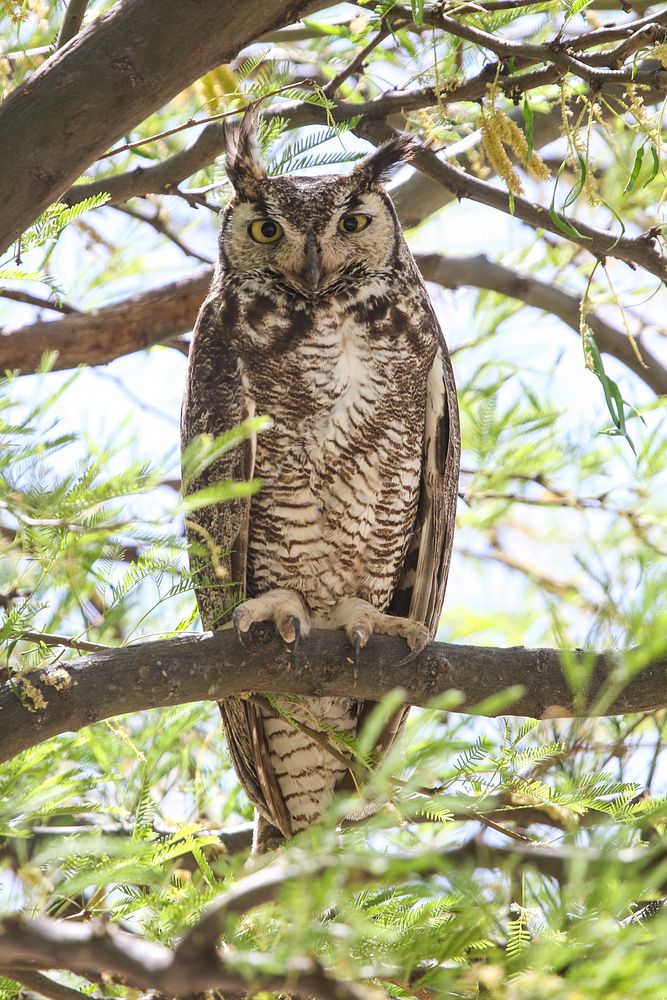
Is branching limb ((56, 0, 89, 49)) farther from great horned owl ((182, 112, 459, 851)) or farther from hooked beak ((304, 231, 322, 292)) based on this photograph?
hooked beak ((304, 231, 322, 292))

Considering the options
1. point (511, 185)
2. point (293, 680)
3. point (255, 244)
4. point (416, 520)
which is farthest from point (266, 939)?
point (255, 244)

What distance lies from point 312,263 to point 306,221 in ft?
0.46

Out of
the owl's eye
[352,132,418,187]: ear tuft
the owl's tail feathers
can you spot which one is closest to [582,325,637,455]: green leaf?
[352,132,418,187]: ear tuft

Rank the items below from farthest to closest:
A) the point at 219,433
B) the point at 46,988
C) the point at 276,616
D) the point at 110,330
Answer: the point at 110,330
the point at 219,433
the point at 276,616
the point at 46,988

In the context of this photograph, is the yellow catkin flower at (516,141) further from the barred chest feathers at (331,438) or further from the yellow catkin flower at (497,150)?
the barred chest feathers at (331,438)

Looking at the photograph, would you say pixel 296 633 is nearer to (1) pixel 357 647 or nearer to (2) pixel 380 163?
(1) pixel 357 647

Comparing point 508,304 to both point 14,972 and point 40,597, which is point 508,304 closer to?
point 40,597

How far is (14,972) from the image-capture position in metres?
1.56

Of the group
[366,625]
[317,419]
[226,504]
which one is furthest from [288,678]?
[317,419]

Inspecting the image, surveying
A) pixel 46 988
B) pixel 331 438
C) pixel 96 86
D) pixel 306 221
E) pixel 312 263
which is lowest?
pixel 46 988

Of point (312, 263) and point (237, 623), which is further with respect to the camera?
point (312, 263)

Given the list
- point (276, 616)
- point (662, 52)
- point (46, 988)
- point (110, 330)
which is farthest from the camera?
point (110, 330)

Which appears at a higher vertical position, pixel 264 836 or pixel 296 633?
pixel 296 633

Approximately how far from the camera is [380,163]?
2.71 metres
